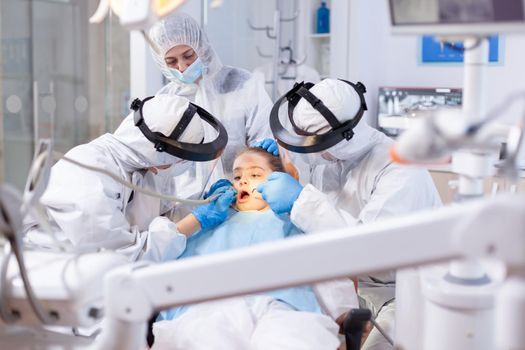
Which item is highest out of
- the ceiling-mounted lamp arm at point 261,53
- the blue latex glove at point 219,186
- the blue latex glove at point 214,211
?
the ceiling-mounted lamp arm at point 261,53

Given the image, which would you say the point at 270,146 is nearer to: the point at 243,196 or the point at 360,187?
the point at 243,196

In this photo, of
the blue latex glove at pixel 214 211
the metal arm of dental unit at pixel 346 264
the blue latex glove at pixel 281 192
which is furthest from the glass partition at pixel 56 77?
the metal arm of dental unit at pixel 346 264

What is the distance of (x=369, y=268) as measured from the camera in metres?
0.93

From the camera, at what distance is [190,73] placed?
8.31ft

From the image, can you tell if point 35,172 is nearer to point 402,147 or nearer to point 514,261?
point 402,147

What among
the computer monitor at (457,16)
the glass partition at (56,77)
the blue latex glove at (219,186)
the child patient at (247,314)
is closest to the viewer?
the computer monitor at (457,16)

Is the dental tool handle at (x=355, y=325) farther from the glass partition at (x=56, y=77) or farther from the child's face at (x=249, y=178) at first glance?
the glass partition at (x=56, y=77)

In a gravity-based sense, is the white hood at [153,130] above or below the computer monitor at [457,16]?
below

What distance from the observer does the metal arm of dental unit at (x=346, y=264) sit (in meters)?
0.84

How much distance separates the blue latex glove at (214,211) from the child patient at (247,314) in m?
0.02

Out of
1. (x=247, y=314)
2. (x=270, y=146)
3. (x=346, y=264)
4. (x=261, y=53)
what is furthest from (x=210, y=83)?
(x=346, y=264)

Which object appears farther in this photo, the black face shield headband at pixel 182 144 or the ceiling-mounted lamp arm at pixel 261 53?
the ceiling-mounted lamp arm at pixel 261 53

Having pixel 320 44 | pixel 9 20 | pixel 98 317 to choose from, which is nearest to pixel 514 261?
pixel 98 317

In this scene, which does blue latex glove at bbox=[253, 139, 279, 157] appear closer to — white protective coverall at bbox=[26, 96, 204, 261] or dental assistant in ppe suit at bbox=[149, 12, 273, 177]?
dental assistant in ppe suit at bbox=[149, 12, 273, 177]
